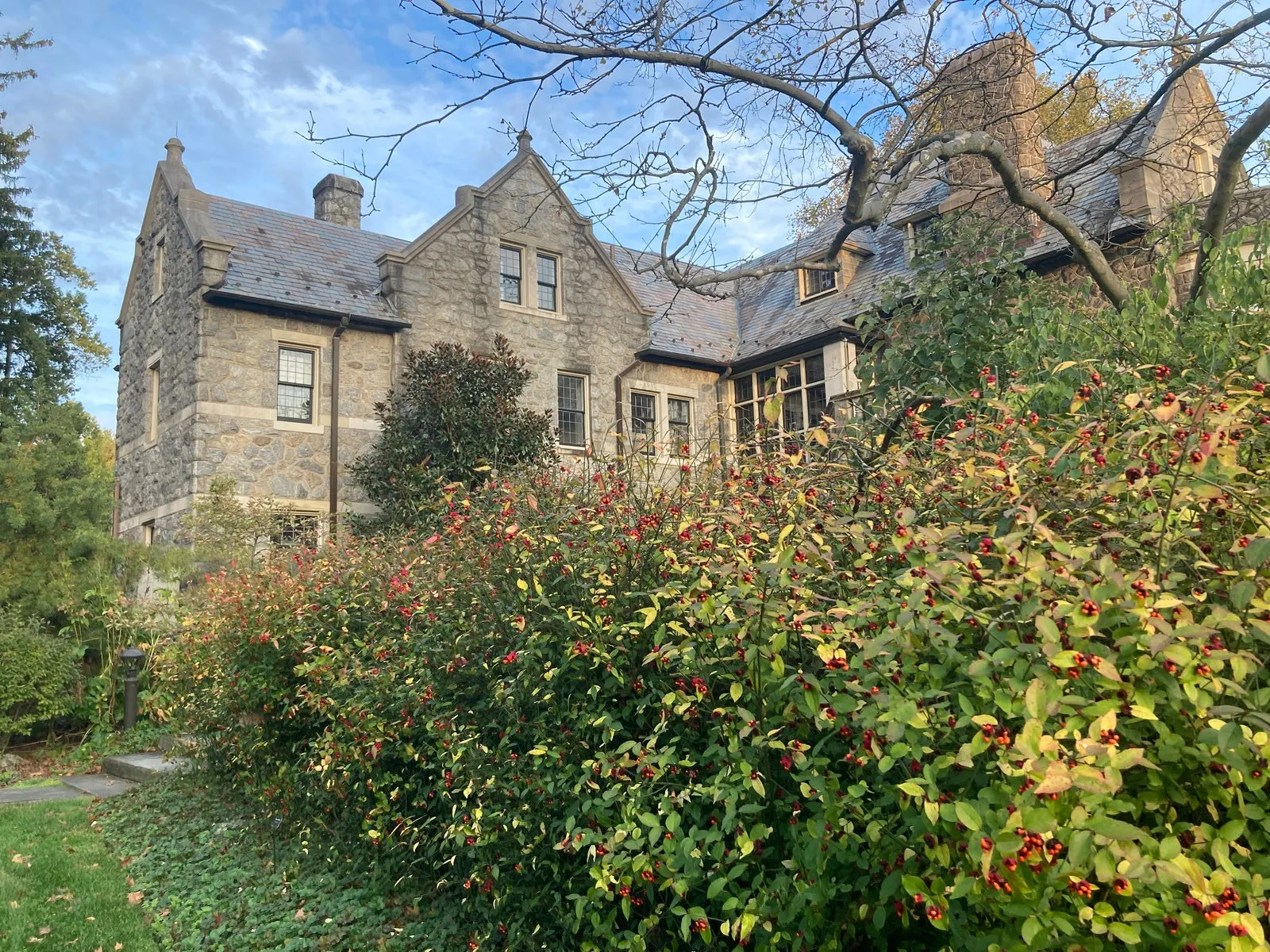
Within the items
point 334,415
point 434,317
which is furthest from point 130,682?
point 434,317

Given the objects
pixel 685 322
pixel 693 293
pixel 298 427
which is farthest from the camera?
pixel 685 322

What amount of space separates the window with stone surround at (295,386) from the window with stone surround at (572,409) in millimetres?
5191

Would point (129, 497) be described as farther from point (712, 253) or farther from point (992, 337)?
point (992, 337)

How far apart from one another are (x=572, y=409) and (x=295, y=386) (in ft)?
18.9

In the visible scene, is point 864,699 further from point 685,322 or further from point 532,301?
point 685,322

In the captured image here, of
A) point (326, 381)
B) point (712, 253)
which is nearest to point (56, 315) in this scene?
point (326, 381)

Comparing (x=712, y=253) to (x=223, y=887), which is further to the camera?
(x=712, y=253)

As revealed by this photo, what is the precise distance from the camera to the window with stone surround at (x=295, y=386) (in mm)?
16359

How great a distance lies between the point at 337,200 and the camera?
20.8 m

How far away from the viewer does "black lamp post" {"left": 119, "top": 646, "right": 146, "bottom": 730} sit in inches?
472

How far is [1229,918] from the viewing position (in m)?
1.67

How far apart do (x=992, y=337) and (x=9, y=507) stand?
1234 centimetres

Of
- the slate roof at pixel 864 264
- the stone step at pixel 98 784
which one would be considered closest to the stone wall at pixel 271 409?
the stone step at pixel 98 784

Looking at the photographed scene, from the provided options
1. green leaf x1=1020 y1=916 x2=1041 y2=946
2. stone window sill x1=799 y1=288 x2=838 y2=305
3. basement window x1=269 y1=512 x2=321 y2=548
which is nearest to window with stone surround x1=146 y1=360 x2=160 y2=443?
basement window x1=269 y1=512 x2=321 y2=548
